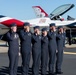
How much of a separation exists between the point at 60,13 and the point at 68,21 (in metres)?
2.41

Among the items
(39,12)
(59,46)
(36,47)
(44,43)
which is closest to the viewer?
(36,47)

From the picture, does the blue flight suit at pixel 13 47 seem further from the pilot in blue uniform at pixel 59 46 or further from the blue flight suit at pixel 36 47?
the pilot in blue uniform at pixel 59 46

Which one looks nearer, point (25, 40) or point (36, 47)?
point (25, 40)

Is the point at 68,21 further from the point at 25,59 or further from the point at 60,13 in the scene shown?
the point at 25,59

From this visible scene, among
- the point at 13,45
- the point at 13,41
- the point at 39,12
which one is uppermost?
the point at 39,12

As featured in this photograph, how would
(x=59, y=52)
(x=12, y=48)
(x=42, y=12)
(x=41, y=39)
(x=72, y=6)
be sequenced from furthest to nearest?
1. (x=42, y=12)
2. (x=72, y=6)
3. (x=59, y=52)
4. (x=41, y=39)
5. (x=12, y=48)

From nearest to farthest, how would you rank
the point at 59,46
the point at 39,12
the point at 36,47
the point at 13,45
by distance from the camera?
the point at 13,45 → the point at 36,47 → the point at 59,46 → the point at 39,12

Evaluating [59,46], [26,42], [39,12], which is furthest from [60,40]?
[39,12]

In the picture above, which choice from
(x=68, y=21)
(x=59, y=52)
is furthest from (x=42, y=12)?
(x=59, y=52)

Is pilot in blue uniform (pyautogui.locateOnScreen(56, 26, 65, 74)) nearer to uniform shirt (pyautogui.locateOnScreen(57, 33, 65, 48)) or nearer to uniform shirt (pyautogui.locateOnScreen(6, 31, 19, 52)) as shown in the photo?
uniform shirt (pyautogui.locateOnScreen(57, 33, 65, 48))

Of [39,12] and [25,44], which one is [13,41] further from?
[39,12]

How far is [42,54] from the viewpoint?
31.8 ft

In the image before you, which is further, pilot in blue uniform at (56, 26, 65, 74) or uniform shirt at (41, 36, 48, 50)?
pilot in blue uniform at (56, 26, 65, 74)

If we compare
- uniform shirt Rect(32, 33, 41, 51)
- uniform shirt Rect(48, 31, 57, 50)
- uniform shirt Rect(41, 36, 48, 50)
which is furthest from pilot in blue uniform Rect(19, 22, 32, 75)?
uniform shirt Rect(48, 31, 57, 50)
